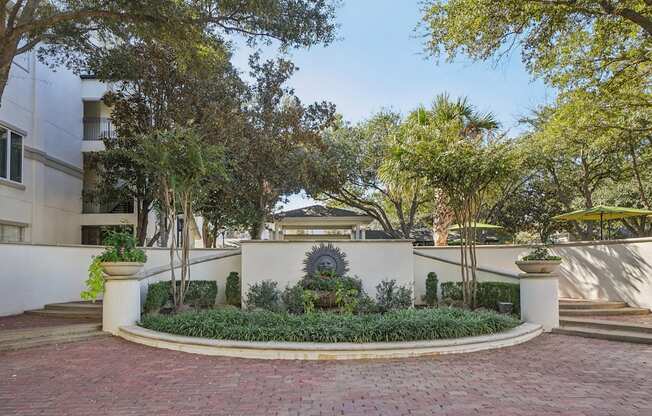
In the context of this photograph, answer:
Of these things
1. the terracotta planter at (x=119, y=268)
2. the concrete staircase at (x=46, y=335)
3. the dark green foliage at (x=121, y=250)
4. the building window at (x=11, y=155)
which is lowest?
the concrete staircase at (x=46, y=335)

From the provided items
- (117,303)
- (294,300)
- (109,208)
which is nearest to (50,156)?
(109,208)

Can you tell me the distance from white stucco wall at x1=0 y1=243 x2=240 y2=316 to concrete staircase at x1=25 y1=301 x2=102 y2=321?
16.8 inches

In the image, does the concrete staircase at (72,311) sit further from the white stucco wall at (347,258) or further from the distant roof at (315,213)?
the distant roof at (315,213)

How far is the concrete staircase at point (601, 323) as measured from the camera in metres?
8.68

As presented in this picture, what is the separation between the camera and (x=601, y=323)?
9430 millimetres

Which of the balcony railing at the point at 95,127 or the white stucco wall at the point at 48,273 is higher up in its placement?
the balcony railing at the point at 95,127

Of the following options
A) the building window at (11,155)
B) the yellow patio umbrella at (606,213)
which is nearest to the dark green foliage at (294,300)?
the yellow patio umbrella at (606,213)

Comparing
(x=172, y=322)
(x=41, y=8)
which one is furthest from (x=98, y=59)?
(x=172, y=322)

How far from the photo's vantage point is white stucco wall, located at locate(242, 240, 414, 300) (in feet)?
41.1

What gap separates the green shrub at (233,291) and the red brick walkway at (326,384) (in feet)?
16.7

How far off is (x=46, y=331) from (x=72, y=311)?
3053 mm

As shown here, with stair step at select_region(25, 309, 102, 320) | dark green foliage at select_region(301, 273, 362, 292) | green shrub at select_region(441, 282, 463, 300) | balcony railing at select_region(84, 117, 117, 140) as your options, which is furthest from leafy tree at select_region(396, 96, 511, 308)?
balcony railing at select_region(84, 117, 117, 140)

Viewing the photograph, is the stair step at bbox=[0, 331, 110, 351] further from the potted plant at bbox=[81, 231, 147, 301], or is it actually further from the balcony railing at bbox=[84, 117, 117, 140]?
the balcony railing at bbox=[84, 117, 117, 140]

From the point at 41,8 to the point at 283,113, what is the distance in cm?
782
